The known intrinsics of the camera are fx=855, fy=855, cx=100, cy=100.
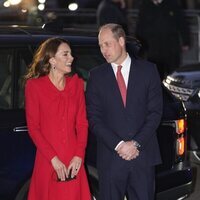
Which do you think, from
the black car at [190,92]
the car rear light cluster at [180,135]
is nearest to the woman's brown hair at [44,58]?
the car rear light cluster at [180,135]

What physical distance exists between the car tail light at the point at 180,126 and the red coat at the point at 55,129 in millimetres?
1078

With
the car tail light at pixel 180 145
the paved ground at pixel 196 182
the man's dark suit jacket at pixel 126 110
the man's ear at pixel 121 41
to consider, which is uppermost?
the man's ear at pixel 121 41

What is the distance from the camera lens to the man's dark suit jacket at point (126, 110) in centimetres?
552

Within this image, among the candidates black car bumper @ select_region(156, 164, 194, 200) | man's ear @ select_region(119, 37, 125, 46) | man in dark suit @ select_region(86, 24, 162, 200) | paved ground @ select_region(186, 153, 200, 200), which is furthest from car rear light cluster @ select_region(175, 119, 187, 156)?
paved ground @ select_region(186, 153, 200, 200)

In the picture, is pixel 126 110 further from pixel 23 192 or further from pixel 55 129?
pixel 23 192

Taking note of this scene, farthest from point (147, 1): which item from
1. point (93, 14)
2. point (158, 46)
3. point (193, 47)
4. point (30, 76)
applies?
point (30, 76)

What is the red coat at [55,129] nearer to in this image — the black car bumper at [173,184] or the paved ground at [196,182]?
the black car bumper at [173,184]

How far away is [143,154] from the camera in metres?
5.58

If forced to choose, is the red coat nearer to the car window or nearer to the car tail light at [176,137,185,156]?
the car window

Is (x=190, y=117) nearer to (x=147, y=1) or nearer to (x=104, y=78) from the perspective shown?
(x=104, y=78)

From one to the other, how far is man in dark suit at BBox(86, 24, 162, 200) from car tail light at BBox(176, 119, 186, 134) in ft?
2.40

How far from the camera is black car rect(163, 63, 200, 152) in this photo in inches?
352

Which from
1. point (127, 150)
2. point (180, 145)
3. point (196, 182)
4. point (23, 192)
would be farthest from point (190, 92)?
point (127, 150)

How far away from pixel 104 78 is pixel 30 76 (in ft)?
1.58
